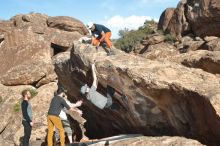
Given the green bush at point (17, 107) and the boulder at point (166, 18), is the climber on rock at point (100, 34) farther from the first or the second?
the boulder at point (166, 18)

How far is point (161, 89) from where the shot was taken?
12.1 m

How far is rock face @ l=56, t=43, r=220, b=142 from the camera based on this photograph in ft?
37.3

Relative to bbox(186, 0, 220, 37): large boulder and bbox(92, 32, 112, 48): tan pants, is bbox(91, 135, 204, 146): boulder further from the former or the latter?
bbox(186, 0, 220, 37): large boulder

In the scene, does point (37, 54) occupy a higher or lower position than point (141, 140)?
higher

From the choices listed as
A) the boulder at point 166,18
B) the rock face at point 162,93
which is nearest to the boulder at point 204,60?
the rock face at point 162,93

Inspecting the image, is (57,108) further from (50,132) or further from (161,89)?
(161,89)

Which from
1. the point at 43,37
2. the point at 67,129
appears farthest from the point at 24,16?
the point at 67,129

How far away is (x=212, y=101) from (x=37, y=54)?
19.7 m

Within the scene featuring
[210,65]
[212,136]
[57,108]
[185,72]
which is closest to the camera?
[212,136]

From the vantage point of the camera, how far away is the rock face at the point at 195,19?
3278 centimetres

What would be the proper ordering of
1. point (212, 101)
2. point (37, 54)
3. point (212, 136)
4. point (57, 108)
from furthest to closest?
point (37, 54) < point (57, 108) < point (212, 136) < point (212, 101)

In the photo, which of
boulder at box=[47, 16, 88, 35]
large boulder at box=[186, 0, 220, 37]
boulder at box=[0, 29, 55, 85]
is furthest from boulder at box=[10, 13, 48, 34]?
large boulder at box=[186, 0, 220, 37]

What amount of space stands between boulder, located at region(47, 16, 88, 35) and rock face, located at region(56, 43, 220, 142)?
22.2m

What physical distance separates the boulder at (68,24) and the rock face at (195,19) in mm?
8221
